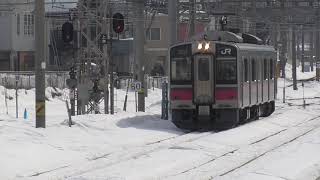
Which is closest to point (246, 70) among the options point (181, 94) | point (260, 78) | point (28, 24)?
point (181, 94)

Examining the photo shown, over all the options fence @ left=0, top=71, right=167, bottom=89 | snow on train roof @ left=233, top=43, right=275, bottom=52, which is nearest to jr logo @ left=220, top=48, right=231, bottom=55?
snow on train roof @ left=233, top=43, right=275, bottom=52

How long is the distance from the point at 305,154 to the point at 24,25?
183 feet

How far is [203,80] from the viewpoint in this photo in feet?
76.5

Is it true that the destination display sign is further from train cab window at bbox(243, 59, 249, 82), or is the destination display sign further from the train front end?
train cab window at bbox(243, 59, 249, 82)

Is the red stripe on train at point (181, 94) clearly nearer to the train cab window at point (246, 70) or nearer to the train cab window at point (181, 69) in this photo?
the train cab window at point (181, 69)

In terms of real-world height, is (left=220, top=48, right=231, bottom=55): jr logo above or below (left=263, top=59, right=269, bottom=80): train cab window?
above

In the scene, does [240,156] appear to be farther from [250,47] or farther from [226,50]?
[250,47]

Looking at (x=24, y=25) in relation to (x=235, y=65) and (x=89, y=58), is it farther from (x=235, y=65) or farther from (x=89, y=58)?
(x=235, y=65)

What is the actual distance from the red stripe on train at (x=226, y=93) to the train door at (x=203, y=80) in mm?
203

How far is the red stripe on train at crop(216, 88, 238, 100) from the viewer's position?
23.2 meters

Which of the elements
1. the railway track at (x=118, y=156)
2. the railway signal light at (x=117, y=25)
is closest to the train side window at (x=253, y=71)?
the railway track at (x=118, y=156)

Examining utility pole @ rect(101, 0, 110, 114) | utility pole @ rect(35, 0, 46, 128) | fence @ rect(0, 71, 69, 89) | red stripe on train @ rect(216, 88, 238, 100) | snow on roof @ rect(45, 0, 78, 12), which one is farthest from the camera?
fence @ rect(0, 71, 69, 89)

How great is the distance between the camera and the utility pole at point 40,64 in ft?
65.2

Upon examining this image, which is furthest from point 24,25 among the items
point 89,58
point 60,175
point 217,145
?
point 60,175
